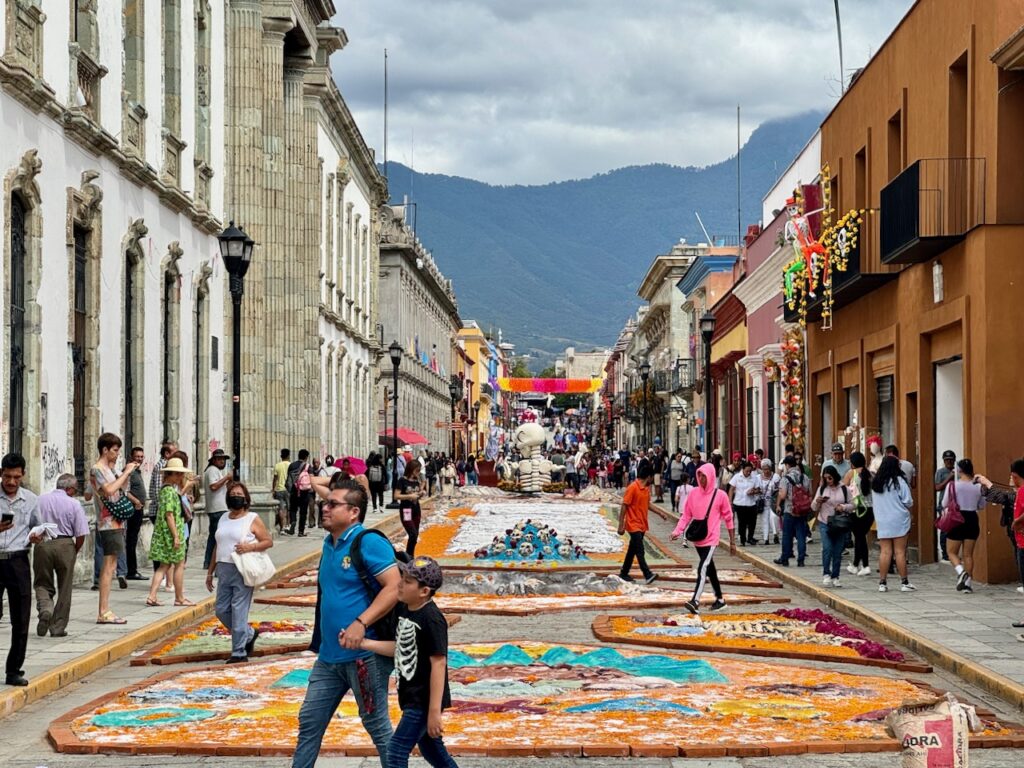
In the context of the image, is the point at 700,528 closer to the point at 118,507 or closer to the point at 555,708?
the point at 118,507

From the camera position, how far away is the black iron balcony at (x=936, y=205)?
70.6 ft

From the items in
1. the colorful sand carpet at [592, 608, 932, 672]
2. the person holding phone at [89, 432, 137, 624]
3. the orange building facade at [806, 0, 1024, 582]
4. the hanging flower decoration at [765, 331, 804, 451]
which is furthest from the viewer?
the hanging flower decoration at [765, 331, 804, 451]

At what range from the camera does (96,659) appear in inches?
550

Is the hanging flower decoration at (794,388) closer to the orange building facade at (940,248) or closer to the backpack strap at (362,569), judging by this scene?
the orange building facade at (940,248)

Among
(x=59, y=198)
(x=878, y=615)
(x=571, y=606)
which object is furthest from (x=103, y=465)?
(x=878, y=615)

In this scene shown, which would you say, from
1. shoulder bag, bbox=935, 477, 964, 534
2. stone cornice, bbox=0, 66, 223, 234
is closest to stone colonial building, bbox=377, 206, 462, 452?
stone cornice, bbox=0, 66, 223, 234

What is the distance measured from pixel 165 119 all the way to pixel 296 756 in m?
20.9

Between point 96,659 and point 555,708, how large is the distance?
4.58m

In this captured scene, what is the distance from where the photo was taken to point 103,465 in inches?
722

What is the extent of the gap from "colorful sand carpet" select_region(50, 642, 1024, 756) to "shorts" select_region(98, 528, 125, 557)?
385 centimetres

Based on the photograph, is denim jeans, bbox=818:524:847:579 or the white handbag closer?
the white handbag

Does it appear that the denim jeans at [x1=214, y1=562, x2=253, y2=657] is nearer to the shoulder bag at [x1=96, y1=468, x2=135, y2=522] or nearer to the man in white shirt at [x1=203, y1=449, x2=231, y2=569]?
the shoulder bag at [x1=96, y1=468, x2=135, y2=522]

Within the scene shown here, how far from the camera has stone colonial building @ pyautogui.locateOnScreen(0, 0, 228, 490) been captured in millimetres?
18703

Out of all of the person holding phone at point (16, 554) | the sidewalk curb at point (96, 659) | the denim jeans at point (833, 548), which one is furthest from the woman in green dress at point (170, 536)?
the denim jeans at point (833, 548)
